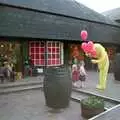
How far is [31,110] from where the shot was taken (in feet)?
29.1

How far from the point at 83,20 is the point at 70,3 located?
2.04m

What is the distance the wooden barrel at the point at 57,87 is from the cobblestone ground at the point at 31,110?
11.5 inches

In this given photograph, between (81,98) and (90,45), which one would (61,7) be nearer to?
(90,45)

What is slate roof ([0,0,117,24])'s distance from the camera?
15.5 m

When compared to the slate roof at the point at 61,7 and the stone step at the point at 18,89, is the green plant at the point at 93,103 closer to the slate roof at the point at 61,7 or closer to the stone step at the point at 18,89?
the stone step at the point at 18,89

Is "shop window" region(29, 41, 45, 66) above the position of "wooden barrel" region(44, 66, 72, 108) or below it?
above

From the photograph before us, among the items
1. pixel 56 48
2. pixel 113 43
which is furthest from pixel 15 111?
pixel 113 43

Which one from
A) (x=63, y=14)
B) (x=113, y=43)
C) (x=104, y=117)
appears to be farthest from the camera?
(x=113, y=43)

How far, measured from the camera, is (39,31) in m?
15.6

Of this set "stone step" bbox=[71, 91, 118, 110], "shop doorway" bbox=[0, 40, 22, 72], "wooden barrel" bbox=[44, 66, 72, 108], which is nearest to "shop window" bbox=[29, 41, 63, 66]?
"shop doorway" bbox=[0, 40, 22, 72]

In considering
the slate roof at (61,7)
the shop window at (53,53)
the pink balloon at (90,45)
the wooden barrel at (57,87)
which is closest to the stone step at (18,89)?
the wooden barrel at (57,87)

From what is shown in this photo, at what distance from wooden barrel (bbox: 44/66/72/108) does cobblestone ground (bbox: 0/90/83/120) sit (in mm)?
293

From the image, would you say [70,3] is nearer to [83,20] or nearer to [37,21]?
[83,20]

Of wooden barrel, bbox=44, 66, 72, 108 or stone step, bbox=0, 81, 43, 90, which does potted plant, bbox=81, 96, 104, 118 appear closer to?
wooden barrel, bbox=44, 66, 72, 108
